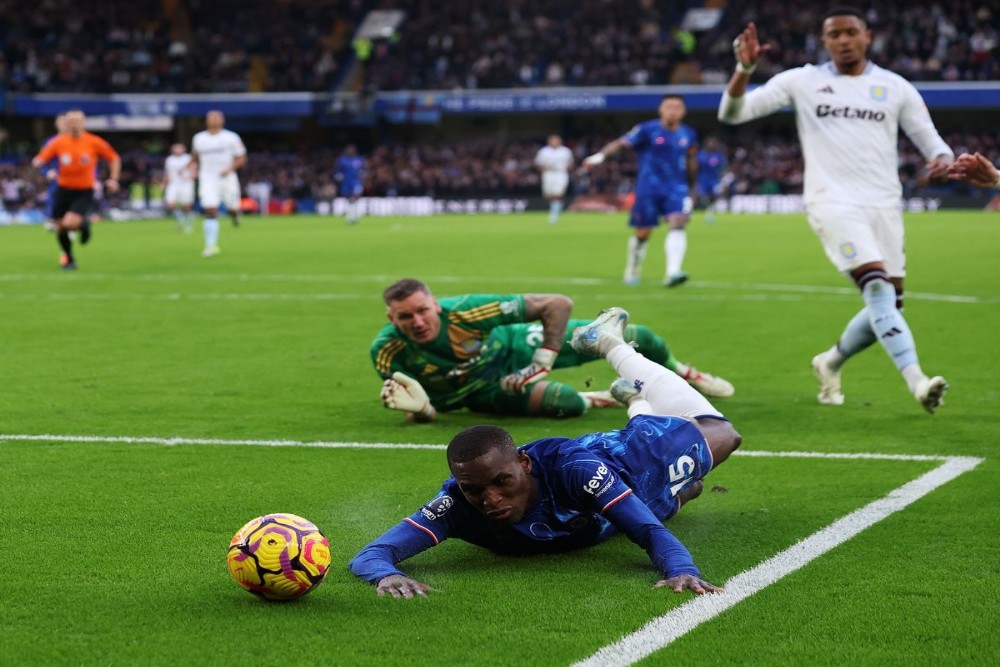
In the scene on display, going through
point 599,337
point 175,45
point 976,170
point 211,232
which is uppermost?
point 175,45

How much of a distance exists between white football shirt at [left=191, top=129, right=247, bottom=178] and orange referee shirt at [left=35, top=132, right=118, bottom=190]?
276 inches

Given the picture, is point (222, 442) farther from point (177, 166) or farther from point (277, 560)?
point (177, 166)

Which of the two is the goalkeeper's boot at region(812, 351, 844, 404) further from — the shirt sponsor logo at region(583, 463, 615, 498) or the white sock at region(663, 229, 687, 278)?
the white sock at region(663, 229, 687, 278)

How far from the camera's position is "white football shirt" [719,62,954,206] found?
26.4 ft

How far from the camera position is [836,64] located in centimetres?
812

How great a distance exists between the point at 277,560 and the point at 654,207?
13171 mm

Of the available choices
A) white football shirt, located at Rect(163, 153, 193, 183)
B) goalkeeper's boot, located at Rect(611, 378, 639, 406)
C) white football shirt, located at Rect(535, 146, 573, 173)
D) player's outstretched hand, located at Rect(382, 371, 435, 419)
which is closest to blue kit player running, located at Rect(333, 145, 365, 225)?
white football shirt, located at Rect(163, 153, 193, 183)

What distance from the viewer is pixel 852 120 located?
8.09 meters

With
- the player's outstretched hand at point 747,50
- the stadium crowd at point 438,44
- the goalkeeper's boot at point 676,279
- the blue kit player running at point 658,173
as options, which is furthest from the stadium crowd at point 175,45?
the player's outstretched hand at point 747,50

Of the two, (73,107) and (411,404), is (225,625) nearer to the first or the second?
(411,404)

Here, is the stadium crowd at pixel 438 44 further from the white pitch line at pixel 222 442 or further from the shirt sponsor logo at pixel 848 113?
the white pitch line at pixel 222 442

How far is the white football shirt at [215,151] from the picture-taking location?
26641 mm

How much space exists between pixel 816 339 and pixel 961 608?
7298 mm

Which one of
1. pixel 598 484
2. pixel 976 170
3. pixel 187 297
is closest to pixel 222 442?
pixel 598 484
